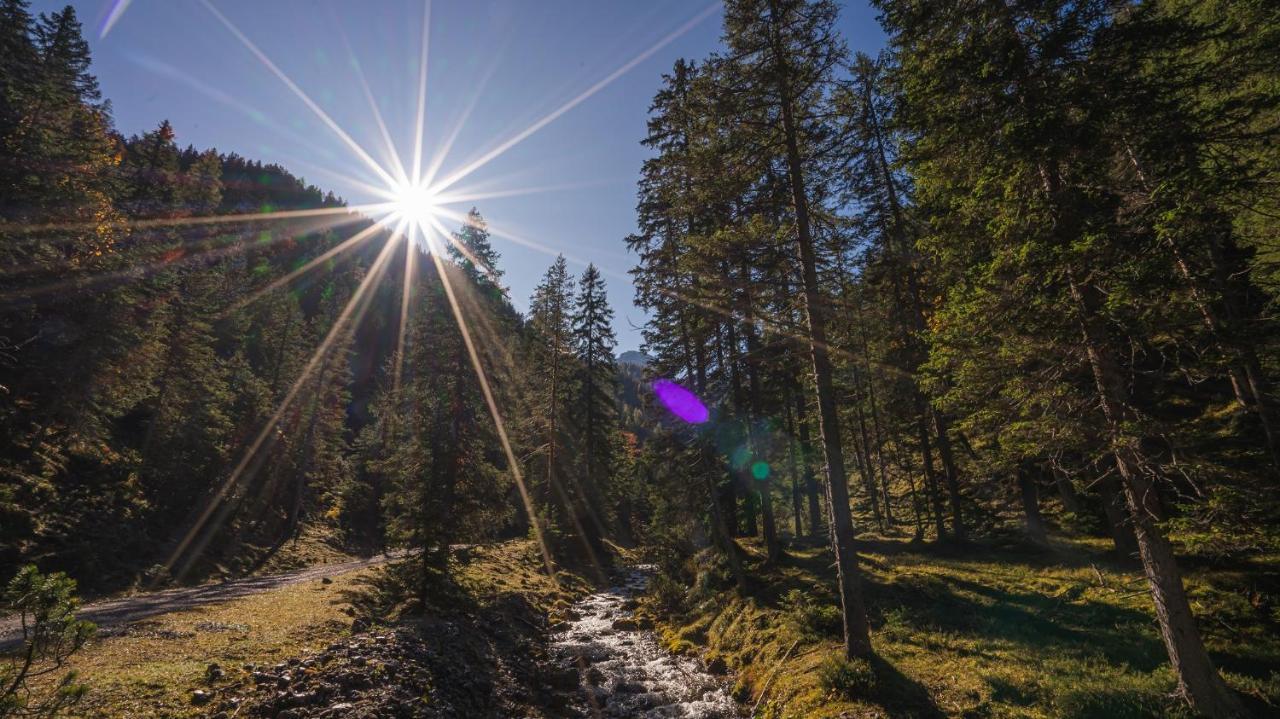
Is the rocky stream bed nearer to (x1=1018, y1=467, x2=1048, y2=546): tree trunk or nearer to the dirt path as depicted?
the dirt path

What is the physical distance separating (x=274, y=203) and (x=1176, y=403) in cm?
12249

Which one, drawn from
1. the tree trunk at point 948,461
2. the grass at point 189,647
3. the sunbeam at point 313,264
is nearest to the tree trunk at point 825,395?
the tree trunk at point 948,461

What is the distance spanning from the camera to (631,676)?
13211 mm

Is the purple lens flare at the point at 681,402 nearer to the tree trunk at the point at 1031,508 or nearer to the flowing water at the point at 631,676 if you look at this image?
the flowing water at the point at 631,676

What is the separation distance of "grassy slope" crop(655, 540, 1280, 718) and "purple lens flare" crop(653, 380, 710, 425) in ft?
20.6

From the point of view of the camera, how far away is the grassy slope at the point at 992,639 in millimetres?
7980

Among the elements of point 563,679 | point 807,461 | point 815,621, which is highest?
point 807,461

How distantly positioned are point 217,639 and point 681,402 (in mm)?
15571

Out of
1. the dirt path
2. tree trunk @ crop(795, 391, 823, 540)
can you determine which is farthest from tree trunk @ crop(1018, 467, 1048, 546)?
the dirt path

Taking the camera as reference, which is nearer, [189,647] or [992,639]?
[992,639]

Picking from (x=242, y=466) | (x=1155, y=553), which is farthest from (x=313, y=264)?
(x=1155, y=553)

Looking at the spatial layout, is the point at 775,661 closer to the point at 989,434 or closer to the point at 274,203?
the point at 989,434

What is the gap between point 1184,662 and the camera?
704 centimetres

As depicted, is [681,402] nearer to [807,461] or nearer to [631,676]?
[807,461]
